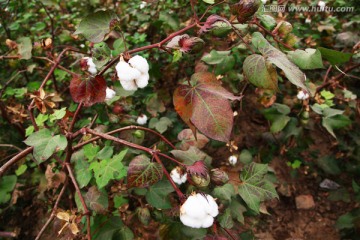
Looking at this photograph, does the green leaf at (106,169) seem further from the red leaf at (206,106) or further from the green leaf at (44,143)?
the red leaf at (206,106)

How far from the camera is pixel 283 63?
68 centimetres

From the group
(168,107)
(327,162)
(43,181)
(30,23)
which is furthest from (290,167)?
(30,23)

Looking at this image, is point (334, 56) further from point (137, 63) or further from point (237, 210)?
point (237, 210)

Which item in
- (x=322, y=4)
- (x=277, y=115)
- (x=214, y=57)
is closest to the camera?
(x=214, y=57)

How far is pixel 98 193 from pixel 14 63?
1026mm

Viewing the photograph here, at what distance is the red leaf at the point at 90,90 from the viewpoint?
77cm

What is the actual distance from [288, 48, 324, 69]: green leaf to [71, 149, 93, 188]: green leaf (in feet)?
2.33

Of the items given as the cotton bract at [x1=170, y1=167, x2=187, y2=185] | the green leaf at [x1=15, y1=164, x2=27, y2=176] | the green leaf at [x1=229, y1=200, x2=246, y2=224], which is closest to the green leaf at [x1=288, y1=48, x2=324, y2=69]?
the cotton bract at [x1=170, y1=167, x2=187, y2=185]

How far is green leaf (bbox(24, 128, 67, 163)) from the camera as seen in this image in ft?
2.58

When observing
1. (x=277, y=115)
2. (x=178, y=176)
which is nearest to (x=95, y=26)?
(x=178, y=176)

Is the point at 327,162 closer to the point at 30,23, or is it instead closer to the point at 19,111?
the point at 19,111

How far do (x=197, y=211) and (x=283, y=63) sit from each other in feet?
1.28

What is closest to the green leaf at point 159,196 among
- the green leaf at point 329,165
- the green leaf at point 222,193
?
the green leaf at point 222,193

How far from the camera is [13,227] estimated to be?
58.3 inches
